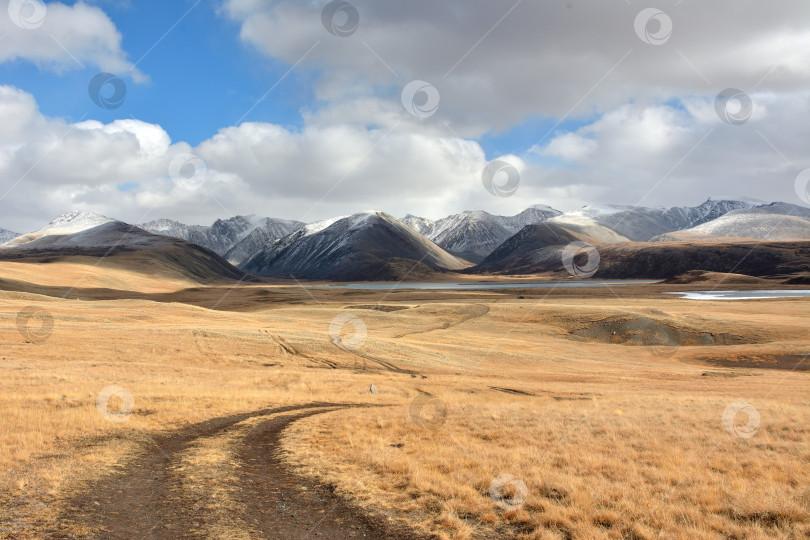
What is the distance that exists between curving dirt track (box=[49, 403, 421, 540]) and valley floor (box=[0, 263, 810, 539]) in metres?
0.06

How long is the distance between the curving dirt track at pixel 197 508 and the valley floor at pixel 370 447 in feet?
0.20

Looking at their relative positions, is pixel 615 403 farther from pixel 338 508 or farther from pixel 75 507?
pixel 75 507

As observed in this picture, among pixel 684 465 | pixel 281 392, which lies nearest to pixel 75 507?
pixel 684 465

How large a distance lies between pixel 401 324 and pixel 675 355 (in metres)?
38.7

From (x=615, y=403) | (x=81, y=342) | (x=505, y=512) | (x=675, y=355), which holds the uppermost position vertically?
(x=81, y=342)

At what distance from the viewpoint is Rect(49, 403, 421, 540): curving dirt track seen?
1004 cm

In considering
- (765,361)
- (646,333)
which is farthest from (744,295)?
(765,361)

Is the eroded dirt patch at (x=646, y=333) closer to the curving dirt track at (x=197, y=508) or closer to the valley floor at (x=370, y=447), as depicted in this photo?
the valley floor at (x=370, y=447)

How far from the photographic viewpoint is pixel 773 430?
18.7 metres

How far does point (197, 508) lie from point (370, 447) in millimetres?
6317

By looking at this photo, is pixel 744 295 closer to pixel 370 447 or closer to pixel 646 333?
pixel 646 333

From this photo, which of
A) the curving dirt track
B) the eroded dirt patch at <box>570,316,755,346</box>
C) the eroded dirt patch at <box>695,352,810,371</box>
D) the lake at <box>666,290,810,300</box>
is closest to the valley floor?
the curving dirt track

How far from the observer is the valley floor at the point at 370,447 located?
10547mm

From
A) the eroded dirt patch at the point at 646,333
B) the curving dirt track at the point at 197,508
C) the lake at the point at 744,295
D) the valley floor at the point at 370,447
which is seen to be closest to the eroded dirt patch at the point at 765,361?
the valley floor at the point at 370,447
